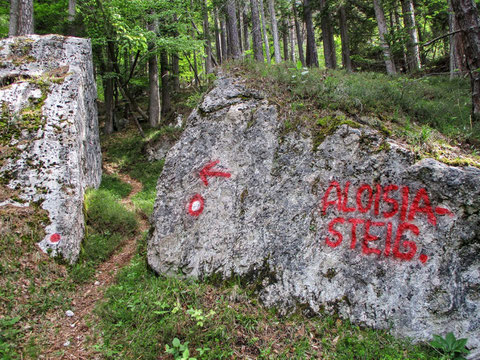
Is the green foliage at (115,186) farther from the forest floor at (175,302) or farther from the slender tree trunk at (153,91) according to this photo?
the slender tree trunk at (153,91)

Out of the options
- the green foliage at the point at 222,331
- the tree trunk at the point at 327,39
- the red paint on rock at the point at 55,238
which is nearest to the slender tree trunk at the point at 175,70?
the tree trunk at the point at 327,39

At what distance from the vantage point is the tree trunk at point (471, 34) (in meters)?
6.11

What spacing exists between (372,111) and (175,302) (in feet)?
16.5

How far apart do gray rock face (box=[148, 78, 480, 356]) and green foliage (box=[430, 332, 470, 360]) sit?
6.2 inches

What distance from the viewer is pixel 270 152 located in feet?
18.0

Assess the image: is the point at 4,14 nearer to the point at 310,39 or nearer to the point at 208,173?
the point at 310,39

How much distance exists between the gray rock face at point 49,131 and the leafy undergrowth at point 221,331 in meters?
2.24

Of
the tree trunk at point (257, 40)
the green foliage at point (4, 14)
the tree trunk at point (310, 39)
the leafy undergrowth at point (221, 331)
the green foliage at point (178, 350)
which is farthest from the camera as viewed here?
the tree trunk at point (310, 39)

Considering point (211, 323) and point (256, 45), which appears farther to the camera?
point (256, 45)

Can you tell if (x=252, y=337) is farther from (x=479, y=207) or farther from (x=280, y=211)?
(x=479, y=207)

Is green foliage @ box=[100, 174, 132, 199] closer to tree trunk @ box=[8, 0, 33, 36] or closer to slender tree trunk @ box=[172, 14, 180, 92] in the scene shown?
tree trunk @ box=[8, 0, 33, 36]

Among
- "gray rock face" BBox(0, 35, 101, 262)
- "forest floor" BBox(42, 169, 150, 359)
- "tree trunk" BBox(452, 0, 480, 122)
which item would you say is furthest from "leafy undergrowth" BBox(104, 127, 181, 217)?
"tree trunk" BBox(452, 0, 480, 122)

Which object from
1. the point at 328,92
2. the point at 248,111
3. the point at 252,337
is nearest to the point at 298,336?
the point at 252,337

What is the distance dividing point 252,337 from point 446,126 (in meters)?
5.74
